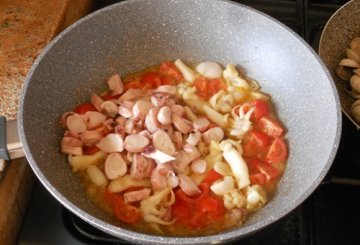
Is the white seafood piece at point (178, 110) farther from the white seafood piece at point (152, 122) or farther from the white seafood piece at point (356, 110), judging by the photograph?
the white seafood piece at point (356, 110)

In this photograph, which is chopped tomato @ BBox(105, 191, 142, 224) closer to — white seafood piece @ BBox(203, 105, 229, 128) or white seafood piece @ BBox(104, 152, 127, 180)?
white seafood piece @ BBox(104, 152, 127, 180)

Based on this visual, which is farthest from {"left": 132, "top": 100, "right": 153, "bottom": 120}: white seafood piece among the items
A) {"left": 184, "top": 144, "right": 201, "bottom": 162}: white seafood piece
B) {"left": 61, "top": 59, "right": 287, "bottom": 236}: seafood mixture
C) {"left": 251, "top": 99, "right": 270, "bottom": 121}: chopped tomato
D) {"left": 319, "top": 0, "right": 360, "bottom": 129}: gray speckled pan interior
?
{"left": 319, "top": 0, "right": 360, "bottom": 129}: gray speckled pan interior

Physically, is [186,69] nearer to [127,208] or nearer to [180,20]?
[180,20]

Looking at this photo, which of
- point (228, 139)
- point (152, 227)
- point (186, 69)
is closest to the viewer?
point (152, 227)

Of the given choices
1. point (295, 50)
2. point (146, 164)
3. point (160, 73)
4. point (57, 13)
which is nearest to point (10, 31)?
point (57, 13)

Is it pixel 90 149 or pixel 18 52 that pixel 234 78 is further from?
pixel 18 52

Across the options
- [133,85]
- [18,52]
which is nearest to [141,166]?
[133,85]
